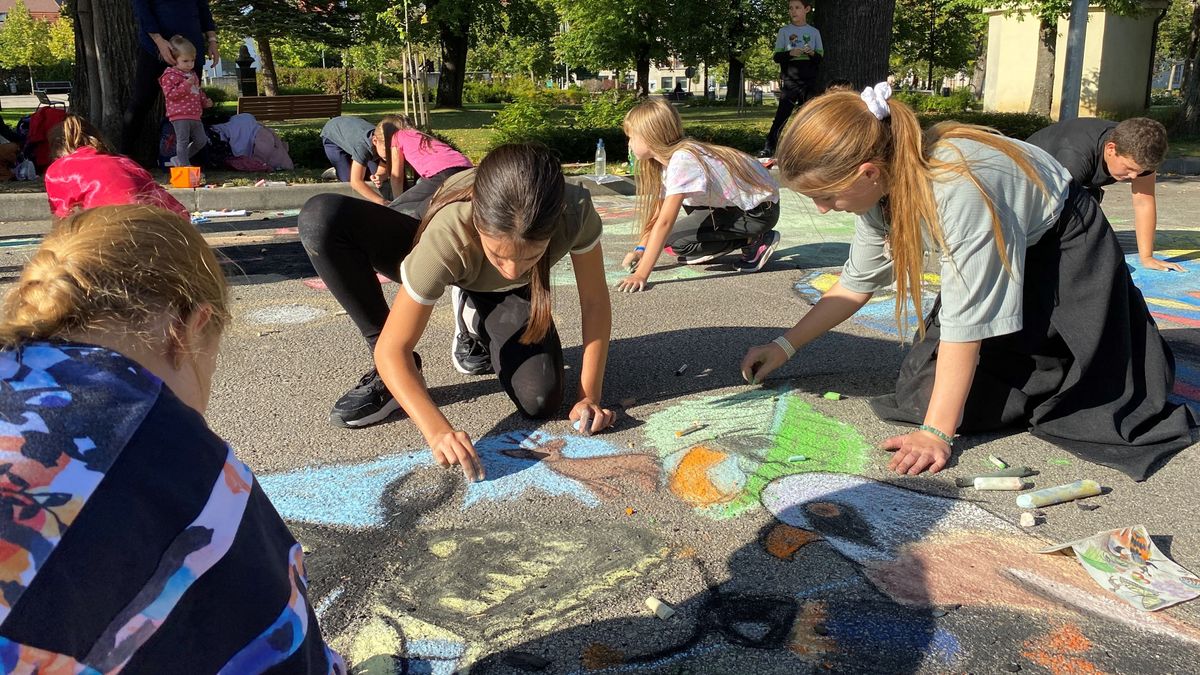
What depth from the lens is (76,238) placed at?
117cm

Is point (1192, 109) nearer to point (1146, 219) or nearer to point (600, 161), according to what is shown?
point (600, 161)

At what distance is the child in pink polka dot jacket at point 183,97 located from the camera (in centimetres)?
788

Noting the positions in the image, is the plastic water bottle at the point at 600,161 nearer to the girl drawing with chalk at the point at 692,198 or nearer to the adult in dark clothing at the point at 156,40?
the girl drawing with chalk at the point at 692,198

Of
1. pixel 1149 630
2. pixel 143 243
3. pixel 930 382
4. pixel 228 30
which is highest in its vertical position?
pixel 228 30

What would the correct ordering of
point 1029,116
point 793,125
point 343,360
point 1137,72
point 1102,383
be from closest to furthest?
point 793,125 → point 1102,383 → point 343,360 → point 1029,116 → point 1137,72

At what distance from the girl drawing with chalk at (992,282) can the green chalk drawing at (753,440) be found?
194mm

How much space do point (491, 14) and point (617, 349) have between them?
24749mm

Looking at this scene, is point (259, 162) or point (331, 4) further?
point (331, 4)

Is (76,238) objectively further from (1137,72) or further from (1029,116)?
(1137,72)

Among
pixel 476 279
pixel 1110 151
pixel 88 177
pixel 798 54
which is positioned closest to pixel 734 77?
pixel 798 54

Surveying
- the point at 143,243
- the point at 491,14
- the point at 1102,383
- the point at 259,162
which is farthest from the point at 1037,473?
the point at 491,14

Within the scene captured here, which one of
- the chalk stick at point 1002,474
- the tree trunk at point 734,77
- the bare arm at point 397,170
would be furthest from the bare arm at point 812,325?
the tree trunk at point 734,77

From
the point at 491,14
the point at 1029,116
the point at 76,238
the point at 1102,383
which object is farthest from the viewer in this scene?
the point at 491,14

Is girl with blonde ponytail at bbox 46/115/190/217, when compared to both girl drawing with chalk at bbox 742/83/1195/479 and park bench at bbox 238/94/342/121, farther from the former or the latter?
park bench at bbox 238/94/342/121
